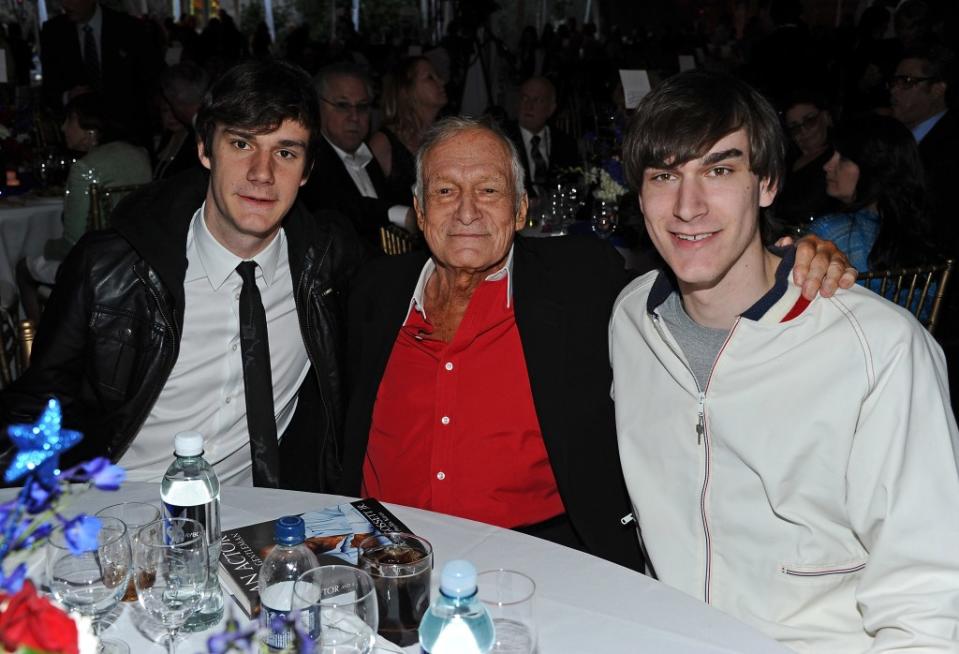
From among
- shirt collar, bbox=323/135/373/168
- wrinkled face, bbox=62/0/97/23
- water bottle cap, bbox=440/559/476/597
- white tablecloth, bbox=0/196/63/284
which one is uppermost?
wrinkled face, bbox=62/0/97/23

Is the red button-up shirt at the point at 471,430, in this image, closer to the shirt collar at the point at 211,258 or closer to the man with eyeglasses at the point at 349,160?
the shirt collar at the point at 211,258

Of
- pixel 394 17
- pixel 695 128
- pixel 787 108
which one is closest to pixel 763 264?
pixel 695 128

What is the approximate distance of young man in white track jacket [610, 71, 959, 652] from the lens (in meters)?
1.47

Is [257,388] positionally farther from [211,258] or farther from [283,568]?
[283,568]

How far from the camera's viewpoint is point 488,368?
216 centimetres

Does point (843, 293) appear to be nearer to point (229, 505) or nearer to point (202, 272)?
point (229, 505)

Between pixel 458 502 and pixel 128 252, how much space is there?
41.9 inches

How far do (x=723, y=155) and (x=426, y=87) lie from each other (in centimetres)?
419

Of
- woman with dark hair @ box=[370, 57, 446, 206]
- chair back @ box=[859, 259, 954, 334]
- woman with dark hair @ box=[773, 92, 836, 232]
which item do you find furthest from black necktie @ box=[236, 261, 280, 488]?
woman with dark hair @ box=[773, 92, 836, 232]

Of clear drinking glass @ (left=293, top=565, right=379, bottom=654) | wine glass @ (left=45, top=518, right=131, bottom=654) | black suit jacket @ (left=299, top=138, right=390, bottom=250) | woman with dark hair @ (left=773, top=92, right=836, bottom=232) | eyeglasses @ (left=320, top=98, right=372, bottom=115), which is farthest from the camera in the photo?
eyeglasses @ (left=320, top=98, right=372, bottom=115)

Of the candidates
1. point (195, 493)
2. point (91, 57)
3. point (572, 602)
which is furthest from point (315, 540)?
point (91, 57)

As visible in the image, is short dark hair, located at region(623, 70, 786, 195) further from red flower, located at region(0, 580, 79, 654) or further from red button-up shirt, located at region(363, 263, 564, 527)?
red flower, located at region(0, 580, 79, 654)

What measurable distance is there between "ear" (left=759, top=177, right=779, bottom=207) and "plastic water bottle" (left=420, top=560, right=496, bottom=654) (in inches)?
42.8

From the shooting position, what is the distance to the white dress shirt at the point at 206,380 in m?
2.32
